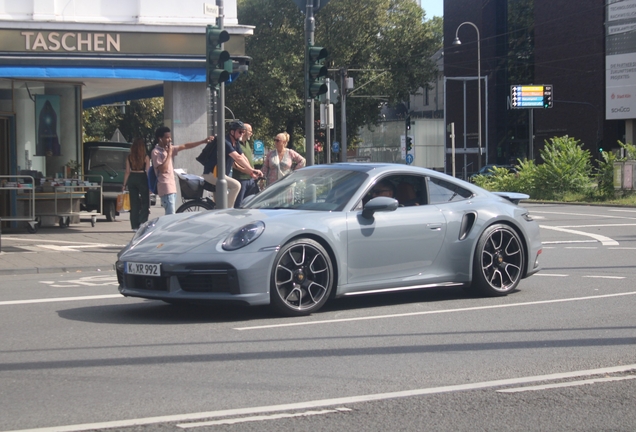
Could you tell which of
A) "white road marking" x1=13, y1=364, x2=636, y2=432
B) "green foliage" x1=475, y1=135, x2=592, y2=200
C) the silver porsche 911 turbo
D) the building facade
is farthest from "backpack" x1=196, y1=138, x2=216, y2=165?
the building facade

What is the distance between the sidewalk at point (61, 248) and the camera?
38.3 ft

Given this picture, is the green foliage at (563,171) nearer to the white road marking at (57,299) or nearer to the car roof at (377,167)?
the car roof at (377,167)

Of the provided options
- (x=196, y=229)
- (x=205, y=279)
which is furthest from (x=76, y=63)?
(x=205, y=279)

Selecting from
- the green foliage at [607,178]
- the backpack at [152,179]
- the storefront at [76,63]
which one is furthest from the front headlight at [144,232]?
the green foliage at [607,178]

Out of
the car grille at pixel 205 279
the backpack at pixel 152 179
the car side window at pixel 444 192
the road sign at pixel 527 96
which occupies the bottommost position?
the car grille at pixel 205 279

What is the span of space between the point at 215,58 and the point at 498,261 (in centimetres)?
682

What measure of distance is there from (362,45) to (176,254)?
5494cm

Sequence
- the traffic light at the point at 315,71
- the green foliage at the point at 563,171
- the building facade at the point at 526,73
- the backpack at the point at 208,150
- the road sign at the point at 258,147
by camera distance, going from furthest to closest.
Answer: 1. the building facade at the point at 526,73
2. the road sign at the point at 258,147
3. the green foliage at the point at 563,171
4. the traffic light at the point at 315,71
5. the backpack at the point at 208,150

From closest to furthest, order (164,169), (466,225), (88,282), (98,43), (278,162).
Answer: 1. (466,225)
2. (88,282)
3. (164,169)
4. (278,162)
5. (98,43)

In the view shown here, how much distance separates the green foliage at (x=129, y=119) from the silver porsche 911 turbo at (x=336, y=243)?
4005 centimetres

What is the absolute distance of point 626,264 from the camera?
11867 mm

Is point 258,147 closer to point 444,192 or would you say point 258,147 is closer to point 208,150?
point 208,150

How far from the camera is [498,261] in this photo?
893 cm

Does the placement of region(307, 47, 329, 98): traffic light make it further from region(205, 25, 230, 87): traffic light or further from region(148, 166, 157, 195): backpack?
region(148, 166, 157, 195): backpack
